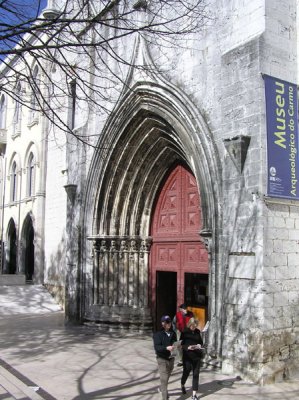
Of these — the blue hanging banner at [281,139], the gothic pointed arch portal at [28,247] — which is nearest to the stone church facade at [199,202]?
the blue hanging banner at [281,139]

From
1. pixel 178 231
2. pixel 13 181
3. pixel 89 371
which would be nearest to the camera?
pixel 89 371

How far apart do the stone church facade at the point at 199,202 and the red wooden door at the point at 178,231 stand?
0.04 meters

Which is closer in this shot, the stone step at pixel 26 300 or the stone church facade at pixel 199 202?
the stone church facade at pixel 199 202

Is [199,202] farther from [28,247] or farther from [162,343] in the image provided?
[28,247]

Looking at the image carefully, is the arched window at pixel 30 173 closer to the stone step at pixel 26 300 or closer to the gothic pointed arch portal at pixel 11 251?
the gothic pointed arch portal at pixel 11 251

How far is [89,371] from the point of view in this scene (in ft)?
27.0

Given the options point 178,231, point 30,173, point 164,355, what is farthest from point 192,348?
point 30,173

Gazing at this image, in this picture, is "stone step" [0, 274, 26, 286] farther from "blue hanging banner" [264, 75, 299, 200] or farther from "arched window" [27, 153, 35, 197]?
"blue hanging banner" [264, 75, 299, 200]

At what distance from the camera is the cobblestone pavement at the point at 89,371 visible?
6.89 metres

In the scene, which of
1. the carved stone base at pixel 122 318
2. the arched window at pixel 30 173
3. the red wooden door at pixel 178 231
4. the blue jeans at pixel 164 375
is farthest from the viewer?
the arched window at pixel 30 173

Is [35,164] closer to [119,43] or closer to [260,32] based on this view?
[119,43]

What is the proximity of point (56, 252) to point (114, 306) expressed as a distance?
263 inches

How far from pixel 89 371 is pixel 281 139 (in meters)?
5.10

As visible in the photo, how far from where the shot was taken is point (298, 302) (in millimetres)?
7988
